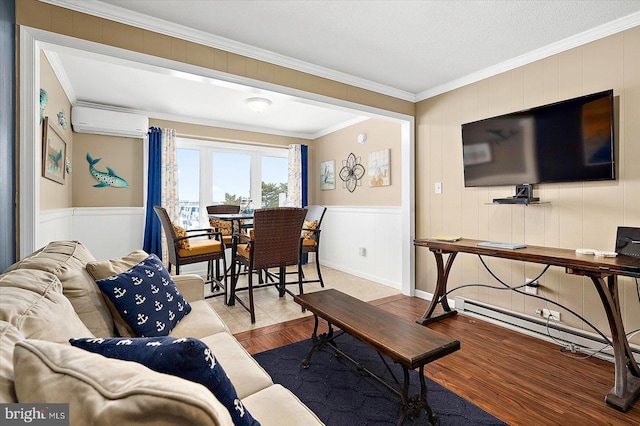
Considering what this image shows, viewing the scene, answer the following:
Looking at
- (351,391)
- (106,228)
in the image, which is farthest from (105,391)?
(106,228)

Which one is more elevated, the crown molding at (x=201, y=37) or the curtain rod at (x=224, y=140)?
the crown molding at (x=201, y=37)

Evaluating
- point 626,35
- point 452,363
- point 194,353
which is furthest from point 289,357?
point 626,35

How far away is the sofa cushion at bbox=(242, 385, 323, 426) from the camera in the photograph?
94 cm

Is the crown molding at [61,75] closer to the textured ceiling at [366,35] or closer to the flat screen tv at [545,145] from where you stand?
the textured ceiling at [366,35]

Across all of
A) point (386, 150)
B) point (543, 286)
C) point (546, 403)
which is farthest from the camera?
point (386, 150)

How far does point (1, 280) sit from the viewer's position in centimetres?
96

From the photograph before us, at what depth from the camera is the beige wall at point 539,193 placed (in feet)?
7.27

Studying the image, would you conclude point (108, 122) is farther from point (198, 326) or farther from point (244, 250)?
point (198, 326)

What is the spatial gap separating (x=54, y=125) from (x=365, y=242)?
3.91 m

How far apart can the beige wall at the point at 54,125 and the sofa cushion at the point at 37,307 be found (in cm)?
209

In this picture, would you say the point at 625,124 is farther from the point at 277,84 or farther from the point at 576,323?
the point at 277,84

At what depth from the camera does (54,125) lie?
297 centimetres

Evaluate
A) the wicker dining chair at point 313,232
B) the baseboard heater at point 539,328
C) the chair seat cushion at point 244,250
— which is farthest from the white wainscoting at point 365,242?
the chair seat cushion at point 244,250

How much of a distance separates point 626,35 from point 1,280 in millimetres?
3771
